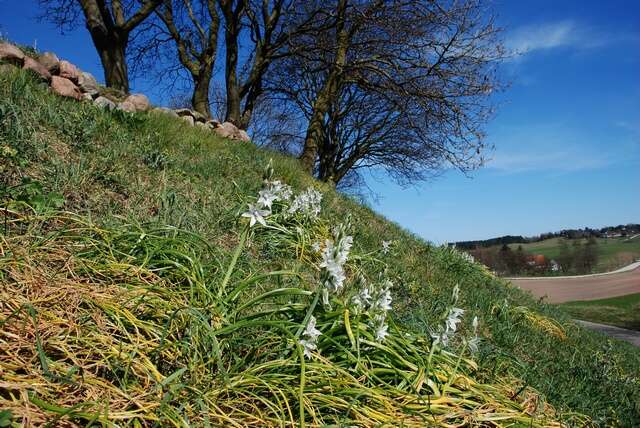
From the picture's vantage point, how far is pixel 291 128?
22734 millimetres

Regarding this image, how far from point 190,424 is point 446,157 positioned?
1320cm

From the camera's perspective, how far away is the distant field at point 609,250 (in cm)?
7056

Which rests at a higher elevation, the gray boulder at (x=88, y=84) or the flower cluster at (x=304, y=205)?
the gray boulder at (x=88, y=84)

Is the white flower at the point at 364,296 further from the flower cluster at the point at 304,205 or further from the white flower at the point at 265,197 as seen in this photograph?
the flower cluster at the point at 304,205

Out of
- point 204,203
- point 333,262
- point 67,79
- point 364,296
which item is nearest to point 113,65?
point 67,79

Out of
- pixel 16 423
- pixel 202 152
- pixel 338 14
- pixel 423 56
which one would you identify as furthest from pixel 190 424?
pixel 423 56

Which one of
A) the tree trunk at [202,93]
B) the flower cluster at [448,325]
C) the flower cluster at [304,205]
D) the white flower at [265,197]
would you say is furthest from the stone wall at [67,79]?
the flower cluster at [448,325]

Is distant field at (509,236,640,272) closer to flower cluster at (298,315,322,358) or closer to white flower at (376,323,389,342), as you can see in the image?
white flower at (376,323,389,342)

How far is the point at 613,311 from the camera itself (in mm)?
30234

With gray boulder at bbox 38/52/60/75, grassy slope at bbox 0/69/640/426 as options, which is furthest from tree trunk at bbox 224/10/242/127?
grassy slope at bbox 0/69/640/426

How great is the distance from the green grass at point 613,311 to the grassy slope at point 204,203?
20.8 metres

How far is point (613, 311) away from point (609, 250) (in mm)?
59962

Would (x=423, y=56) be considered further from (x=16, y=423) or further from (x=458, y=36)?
(x=16, y=423)

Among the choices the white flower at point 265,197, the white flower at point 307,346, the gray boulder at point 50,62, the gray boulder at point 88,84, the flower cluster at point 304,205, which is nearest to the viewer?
the white flower at point 307,346
